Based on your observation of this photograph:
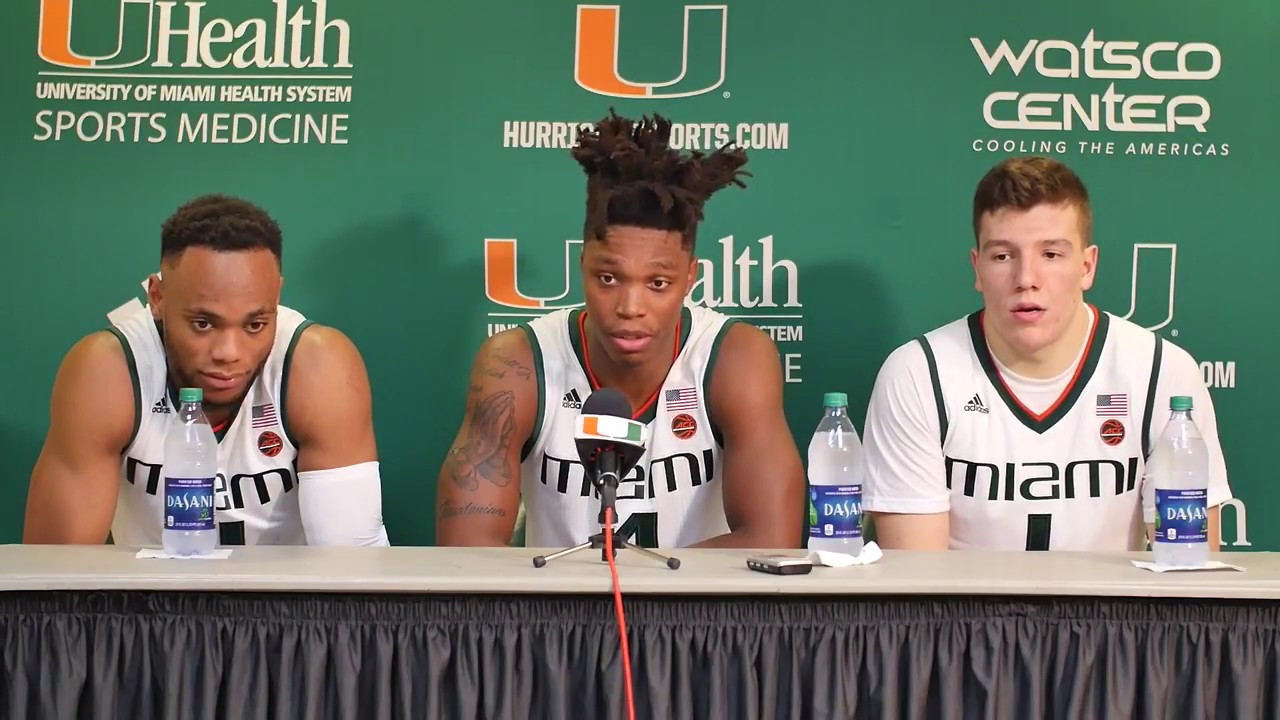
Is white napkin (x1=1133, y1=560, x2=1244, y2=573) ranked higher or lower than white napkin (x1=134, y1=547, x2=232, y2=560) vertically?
higher

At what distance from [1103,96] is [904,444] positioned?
3.64 ft

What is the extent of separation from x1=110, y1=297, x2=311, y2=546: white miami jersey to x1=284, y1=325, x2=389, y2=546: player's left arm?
0.04 m

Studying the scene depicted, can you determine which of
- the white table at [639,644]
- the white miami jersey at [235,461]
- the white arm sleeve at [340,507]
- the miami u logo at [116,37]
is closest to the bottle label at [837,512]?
the white table at [639,644]

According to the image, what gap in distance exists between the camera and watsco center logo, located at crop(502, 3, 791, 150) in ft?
10.6

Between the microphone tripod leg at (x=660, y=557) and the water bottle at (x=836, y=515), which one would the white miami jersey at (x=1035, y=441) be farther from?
the microphone tripod leg at (x=660, y=557)

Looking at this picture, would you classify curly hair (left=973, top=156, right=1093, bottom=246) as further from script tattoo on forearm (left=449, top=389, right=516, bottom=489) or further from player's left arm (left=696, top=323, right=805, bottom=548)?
script tattoo on forearm (left=449, top=389, right=516, bottom=489)

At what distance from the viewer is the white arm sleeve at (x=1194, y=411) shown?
2.70 metres

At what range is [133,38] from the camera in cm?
325

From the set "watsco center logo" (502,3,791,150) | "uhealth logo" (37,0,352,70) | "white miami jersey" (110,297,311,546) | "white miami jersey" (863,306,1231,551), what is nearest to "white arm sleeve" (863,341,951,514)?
"white miami jersey" (863,306,1231,551)

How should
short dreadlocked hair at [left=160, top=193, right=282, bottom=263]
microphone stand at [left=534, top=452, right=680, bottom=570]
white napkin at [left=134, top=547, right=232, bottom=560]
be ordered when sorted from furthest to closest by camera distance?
short dreadlocked hair at [left=160, top=193, right=282, bottom=263] < white napkin at [left=134, top=547, right=232, bottom=560] < microphone stand at [left=534, top=452, right=680, bottom=570]

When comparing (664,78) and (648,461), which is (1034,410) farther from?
(664,78)

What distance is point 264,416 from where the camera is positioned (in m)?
2.91

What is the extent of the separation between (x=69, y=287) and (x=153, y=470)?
63 cm

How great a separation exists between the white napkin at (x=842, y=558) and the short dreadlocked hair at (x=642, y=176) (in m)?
1.04
